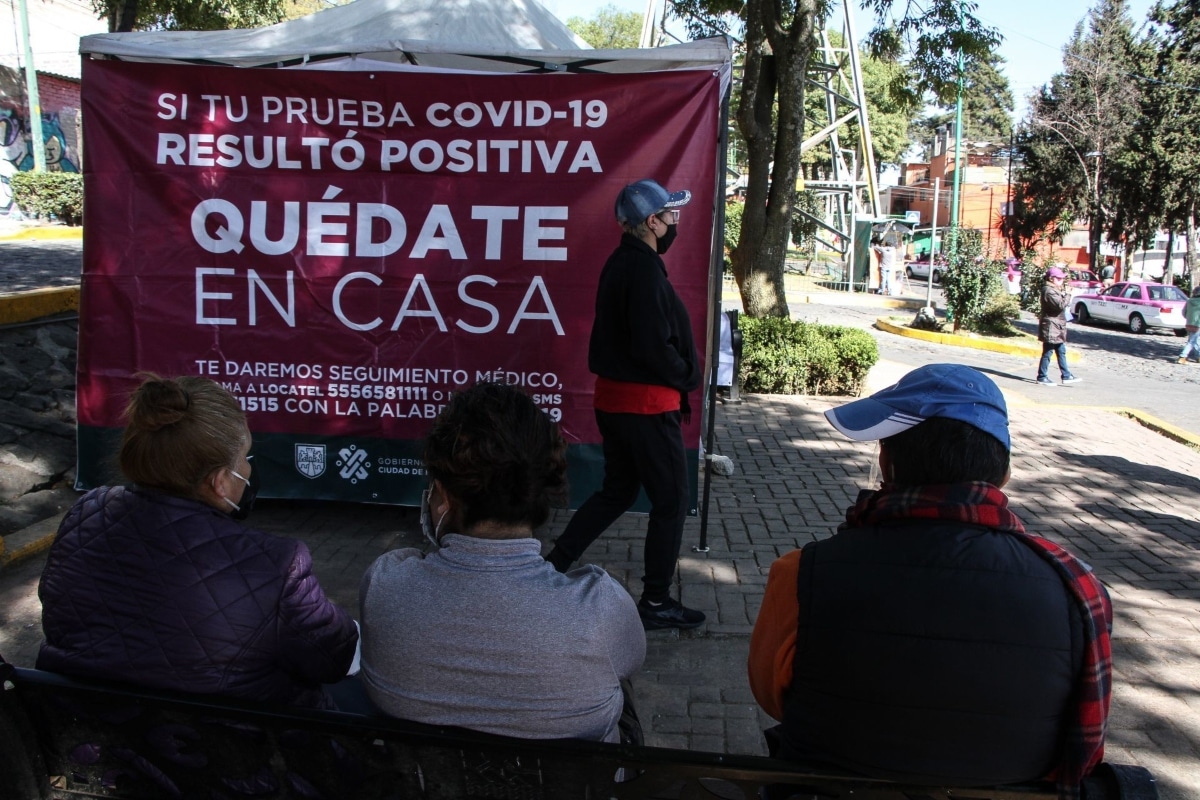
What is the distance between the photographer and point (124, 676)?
193 centimetres

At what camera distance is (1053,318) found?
12.6 meters

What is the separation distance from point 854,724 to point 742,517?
160 inches

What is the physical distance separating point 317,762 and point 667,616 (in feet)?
7.66

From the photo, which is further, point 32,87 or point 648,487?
point 32,87

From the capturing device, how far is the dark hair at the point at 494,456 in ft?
6.38

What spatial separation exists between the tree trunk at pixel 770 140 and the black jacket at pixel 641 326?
6.86m

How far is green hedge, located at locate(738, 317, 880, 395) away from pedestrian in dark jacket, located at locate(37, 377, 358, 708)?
26.3 ft

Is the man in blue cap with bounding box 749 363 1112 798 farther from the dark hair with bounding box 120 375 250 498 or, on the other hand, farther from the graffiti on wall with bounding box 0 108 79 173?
the graffiti on wall with bounding box 0 108 79 173

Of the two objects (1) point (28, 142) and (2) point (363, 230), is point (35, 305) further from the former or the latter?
(1) point (28, 142)

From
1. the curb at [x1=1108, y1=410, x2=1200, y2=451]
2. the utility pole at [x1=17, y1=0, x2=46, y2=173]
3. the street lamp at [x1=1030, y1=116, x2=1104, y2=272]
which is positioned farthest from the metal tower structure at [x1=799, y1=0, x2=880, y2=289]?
the utility pole at [x1=17, y1=0, x2=46, y2=173]

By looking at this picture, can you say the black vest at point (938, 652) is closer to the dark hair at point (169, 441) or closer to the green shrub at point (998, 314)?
the dark hair at point (169, 441)

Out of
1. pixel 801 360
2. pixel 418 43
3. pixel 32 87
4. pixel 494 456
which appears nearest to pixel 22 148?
pixel 32 87

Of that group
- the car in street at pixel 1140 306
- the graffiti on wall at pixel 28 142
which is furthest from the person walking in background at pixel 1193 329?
the graffiti on wall at pixel 28 142

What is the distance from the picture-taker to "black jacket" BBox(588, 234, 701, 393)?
369 centimetres
